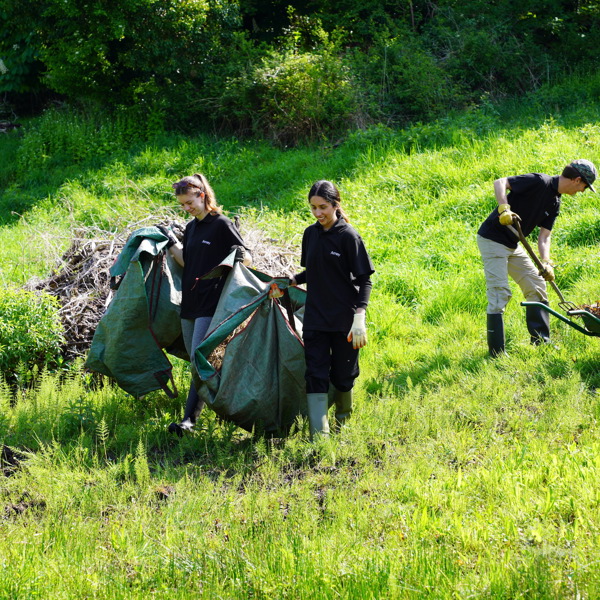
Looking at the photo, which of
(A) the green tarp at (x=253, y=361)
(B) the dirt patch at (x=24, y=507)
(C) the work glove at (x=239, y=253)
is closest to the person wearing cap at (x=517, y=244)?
(A) the green tarp at (x=253, y=361)

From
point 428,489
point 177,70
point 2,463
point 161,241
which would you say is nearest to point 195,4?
point 177,70

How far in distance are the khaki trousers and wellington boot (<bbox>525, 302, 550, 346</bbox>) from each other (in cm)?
16

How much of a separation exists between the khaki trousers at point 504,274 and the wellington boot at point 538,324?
0.16 meters

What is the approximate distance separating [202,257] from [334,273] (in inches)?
40.6

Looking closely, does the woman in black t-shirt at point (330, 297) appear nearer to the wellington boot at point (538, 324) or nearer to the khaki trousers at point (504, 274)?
the khaki trousers at point (504, 274)

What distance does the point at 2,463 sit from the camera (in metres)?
5.16

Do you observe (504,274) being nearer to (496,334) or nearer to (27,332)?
(496,334)

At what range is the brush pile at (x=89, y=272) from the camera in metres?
7.11

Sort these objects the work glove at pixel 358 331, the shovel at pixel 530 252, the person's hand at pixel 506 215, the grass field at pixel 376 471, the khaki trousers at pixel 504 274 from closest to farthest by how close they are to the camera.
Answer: the grass field at pixel 376 471 < the work glove at pixel 358 331 < the person's hand at pixel 506 215 < the shovel at pixel 530 252 < the khaki trousers at pixel 504 274

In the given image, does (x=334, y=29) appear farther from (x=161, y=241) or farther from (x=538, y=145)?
(x=161, y=241)

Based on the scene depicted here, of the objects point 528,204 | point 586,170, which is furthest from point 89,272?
point 586,170

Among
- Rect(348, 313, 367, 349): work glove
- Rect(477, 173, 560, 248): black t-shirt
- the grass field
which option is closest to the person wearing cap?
Rect(477, 173, 560, 248): black t-shirt

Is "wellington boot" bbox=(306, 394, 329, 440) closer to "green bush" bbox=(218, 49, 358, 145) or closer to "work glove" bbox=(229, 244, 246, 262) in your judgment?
"work glove" bbox=(229, 244, 246, 262)

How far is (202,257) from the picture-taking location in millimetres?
5367
